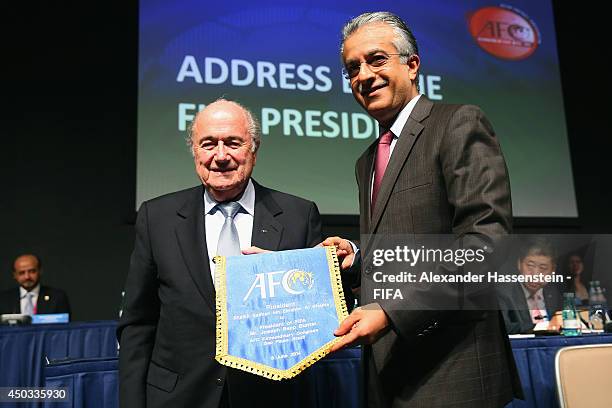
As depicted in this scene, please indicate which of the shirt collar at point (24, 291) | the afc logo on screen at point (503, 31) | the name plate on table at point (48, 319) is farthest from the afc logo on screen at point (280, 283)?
the afc logo on screen at point (503, 31)

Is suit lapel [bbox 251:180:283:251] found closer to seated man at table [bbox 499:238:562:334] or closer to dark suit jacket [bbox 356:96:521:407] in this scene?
dark suit jacket [bbox 356:96:521:407]

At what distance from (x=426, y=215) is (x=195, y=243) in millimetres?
622

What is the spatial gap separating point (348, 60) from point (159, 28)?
3915 mm

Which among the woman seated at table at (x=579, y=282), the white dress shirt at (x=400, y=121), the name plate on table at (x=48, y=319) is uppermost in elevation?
the white dress shirt at (x=400, y=121)

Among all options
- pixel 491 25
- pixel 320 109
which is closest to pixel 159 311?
pixel 320 109

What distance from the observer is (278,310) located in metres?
1.16

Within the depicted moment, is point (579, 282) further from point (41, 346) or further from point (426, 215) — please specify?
point (41, 346)

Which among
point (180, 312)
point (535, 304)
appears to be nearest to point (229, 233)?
point (180, 312)

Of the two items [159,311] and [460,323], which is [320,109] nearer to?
[159,311]

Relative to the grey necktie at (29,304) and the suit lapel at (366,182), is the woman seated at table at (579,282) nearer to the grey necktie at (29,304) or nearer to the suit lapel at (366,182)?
the suit lapel at (366,182)

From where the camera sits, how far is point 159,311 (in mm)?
1482

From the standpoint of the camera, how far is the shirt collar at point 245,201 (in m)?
1.52

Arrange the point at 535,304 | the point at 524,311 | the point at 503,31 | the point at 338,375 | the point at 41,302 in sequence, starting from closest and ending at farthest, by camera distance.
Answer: the point at 338,375 → the point at 524,311 → the point at 535,304 → the point at 41,302 → the point at 503,31

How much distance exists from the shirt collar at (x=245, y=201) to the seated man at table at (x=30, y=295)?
12.4ft
